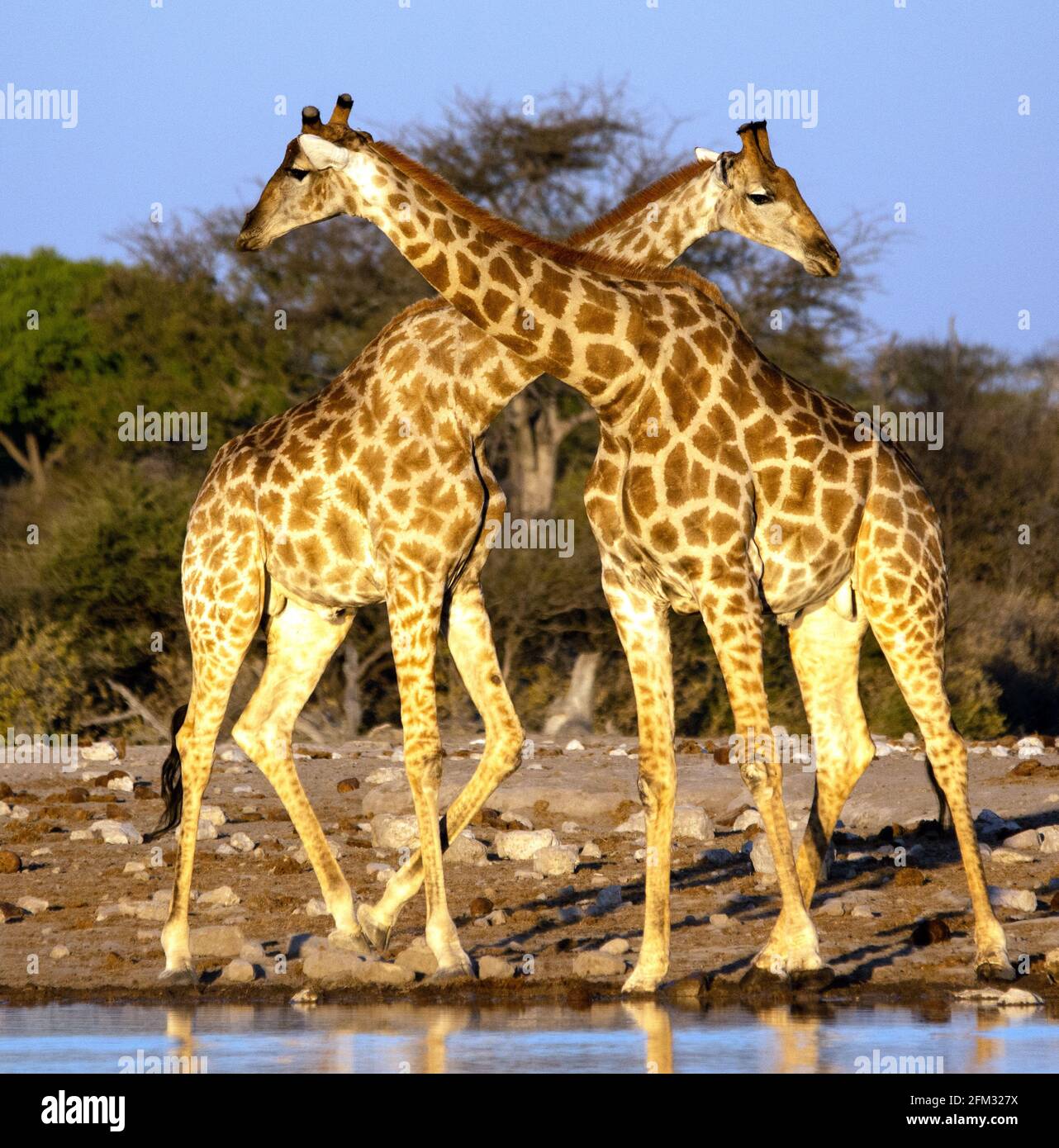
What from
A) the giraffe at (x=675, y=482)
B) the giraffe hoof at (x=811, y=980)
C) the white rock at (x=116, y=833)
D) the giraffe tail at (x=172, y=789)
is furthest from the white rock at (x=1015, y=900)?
the white rock at (x=116, y=833)

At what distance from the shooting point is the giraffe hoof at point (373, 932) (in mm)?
8984

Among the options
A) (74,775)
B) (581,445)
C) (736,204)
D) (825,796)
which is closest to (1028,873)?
(825,796)

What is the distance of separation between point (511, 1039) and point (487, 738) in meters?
2.35

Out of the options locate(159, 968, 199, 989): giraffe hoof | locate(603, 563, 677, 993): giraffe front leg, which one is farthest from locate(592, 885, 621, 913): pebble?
locate(159, 968, 199, 989): giraffe hoof

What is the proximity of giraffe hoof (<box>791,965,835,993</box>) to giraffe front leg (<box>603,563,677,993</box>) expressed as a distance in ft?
1.72

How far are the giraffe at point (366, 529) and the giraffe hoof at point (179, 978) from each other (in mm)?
45

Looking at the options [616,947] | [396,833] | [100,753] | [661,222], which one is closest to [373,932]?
[616,947]

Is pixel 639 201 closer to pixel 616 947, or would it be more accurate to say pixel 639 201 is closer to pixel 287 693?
pixel 287 693

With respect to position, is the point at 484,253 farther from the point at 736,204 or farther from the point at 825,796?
the point at 825,796

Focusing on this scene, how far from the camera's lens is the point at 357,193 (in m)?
8.36

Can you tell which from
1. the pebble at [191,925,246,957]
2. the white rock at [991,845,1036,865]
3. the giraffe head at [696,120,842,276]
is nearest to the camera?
the giraffe head at [696,120,842,276]

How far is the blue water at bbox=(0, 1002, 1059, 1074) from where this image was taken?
21.2 feet

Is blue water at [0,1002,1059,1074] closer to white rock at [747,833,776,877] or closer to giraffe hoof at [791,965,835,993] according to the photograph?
giraffe hoof at [791,965,835,993]
